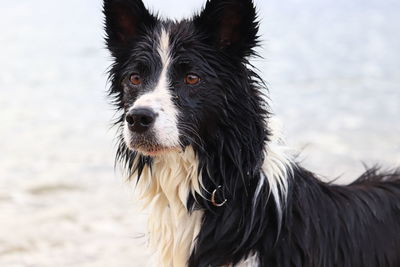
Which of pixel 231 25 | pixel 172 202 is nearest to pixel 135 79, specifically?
pixel 231 25

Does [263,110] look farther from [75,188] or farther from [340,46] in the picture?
[340,46]

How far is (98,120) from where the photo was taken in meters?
9.60

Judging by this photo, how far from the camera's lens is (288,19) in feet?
60.5

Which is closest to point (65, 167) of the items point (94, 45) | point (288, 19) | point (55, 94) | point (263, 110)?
point (55, 94)

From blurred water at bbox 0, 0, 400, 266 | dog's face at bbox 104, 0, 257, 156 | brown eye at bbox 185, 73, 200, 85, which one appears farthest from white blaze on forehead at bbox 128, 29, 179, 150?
blurred water at bbox 0, 0, 400, 266

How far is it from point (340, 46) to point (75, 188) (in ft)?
28.3

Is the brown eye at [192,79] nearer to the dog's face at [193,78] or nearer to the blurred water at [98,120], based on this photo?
the dog's face at [193,78]

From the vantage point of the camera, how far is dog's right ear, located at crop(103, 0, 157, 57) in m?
4.11

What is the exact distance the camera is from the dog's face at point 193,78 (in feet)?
12.4

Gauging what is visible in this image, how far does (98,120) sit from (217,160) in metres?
5.87

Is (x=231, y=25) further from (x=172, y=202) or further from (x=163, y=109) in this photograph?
(x=172, y=202)

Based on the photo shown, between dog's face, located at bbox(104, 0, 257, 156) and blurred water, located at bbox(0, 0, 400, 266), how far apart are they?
651 millimetres

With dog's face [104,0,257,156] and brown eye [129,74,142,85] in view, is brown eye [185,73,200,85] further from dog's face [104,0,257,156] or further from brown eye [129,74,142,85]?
brown eye [129,74,142,85]

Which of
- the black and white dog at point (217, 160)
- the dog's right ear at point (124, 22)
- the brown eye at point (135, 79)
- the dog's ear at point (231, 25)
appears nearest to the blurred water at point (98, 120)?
the dog's right ear at point (124, 22)
